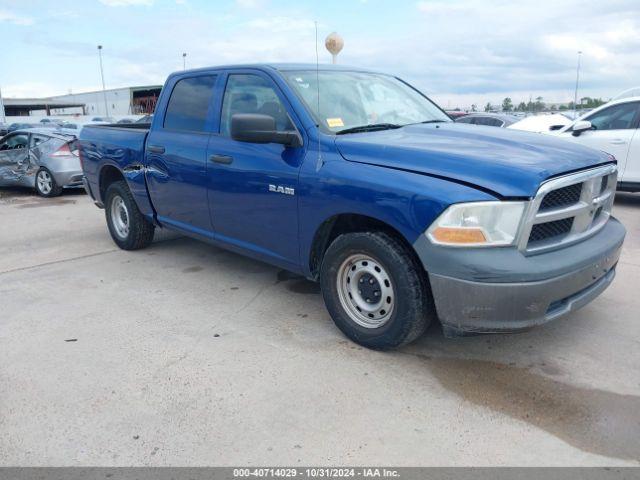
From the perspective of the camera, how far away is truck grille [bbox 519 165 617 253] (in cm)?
298

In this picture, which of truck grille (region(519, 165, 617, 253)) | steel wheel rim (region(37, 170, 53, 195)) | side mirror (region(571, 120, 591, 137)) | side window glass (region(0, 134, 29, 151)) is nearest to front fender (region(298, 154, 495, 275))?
truck grille (region(519, 165, 617, 253))

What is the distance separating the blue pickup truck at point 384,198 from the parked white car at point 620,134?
496 centimetres

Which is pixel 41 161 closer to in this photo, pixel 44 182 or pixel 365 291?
pixel 44 182

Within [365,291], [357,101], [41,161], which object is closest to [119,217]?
[357,101]

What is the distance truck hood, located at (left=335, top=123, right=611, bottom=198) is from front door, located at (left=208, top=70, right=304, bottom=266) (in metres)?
0.54

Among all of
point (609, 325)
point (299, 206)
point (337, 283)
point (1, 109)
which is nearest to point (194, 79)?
point (299, 206)

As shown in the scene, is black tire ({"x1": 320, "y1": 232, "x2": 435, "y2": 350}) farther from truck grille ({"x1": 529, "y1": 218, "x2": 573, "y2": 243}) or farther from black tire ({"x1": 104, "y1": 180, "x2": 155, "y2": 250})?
black tire ({"x1": 104, "y1": 180, "x2": 155, "y2": 250})

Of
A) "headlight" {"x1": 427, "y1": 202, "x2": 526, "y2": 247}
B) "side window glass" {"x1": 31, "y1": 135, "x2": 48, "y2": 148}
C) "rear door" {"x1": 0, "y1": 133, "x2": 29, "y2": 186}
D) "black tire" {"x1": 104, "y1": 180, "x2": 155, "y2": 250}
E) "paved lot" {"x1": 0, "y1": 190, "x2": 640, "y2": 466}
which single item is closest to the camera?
"paved lot" {"x1": 0, "y1": 190, "x2": 640, "y2": 466}

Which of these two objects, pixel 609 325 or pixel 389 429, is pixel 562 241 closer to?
pixel 609 325

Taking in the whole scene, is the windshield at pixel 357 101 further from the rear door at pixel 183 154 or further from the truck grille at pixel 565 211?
the truck grille at pixel 565 211

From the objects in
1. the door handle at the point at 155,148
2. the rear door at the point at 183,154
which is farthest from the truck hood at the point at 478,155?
the door handle at the point at 155,148

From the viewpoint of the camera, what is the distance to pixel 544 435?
108 inches

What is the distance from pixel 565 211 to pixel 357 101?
1.82 m

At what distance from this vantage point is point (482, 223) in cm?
294
